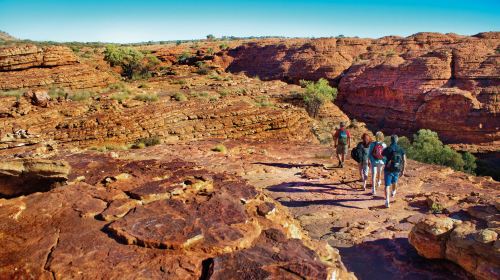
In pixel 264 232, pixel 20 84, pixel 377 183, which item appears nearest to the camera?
pixel 264 232

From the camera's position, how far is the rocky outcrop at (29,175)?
3.92 metres

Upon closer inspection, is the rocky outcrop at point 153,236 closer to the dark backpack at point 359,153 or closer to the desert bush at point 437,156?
the dark backpack at point 359,153

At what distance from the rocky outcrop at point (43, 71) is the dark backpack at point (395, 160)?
778 inches

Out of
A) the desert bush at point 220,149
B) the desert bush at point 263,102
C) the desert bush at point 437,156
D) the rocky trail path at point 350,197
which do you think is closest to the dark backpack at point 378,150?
the rocky trail path at point 350,197

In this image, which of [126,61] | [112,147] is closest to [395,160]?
[112,147]

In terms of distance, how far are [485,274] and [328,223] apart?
2743 millimetres

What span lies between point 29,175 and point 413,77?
38.9 m

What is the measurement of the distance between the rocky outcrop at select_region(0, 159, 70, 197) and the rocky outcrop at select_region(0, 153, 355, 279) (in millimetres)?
201

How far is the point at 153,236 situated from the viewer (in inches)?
126

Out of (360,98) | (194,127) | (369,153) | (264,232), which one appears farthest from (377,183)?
(360,98)

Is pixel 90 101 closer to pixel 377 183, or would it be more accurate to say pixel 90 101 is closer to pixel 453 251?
pixel 377 183

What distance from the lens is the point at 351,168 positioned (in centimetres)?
970

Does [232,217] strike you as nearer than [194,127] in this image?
Yes

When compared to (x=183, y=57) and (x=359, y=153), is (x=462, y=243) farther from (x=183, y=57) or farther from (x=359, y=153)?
(x=183, y=57)
